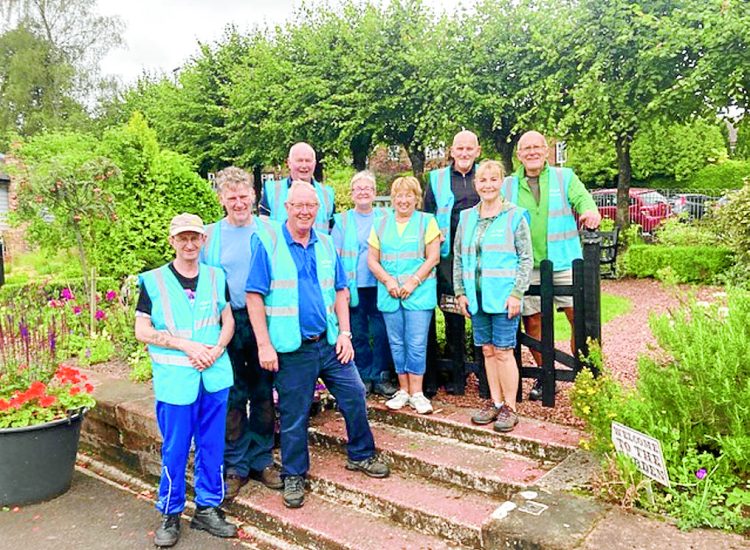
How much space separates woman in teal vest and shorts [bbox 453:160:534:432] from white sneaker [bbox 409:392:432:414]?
1.27 feet

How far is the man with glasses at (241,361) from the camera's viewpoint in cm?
421

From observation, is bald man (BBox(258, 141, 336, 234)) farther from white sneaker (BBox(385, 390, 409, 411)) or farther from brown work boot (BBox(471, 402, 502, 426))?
brown work boot (BBox(471, 402, 502, 426))

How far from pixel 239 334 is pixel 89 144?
275 inches

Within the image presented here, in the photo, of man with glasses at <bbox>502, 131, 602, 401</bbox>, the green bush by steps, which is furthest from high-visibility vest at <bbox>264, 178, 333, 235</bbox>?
the green bush by steps

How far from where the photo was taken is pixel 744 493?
2.86 metres

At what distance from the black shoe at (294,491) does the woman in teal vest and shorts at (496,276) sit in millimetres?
1280

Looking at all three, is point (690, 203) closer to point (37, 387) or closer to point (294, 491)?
point (294, 491)

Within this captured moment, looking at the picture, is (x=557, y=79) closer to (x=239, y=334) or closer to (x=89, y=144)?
(x=89, y=144)

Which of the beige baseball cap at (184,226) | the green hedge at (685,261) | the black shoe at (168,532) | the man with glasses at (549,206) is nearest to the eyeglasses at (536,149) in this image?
the man with glasses at (549,206)

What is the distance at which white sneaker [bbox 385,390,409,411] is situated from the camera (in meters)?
4.89

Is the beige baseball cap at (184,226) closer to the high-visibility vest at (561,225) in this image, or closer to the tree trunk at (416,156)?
the high-visibility vest at (561,225)

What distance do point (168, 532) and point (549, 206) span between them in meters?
3.34

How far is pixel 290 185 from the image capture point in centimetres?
515

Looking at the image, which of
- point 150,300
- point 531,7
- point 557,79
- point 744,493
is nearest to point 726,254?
point 557,79
